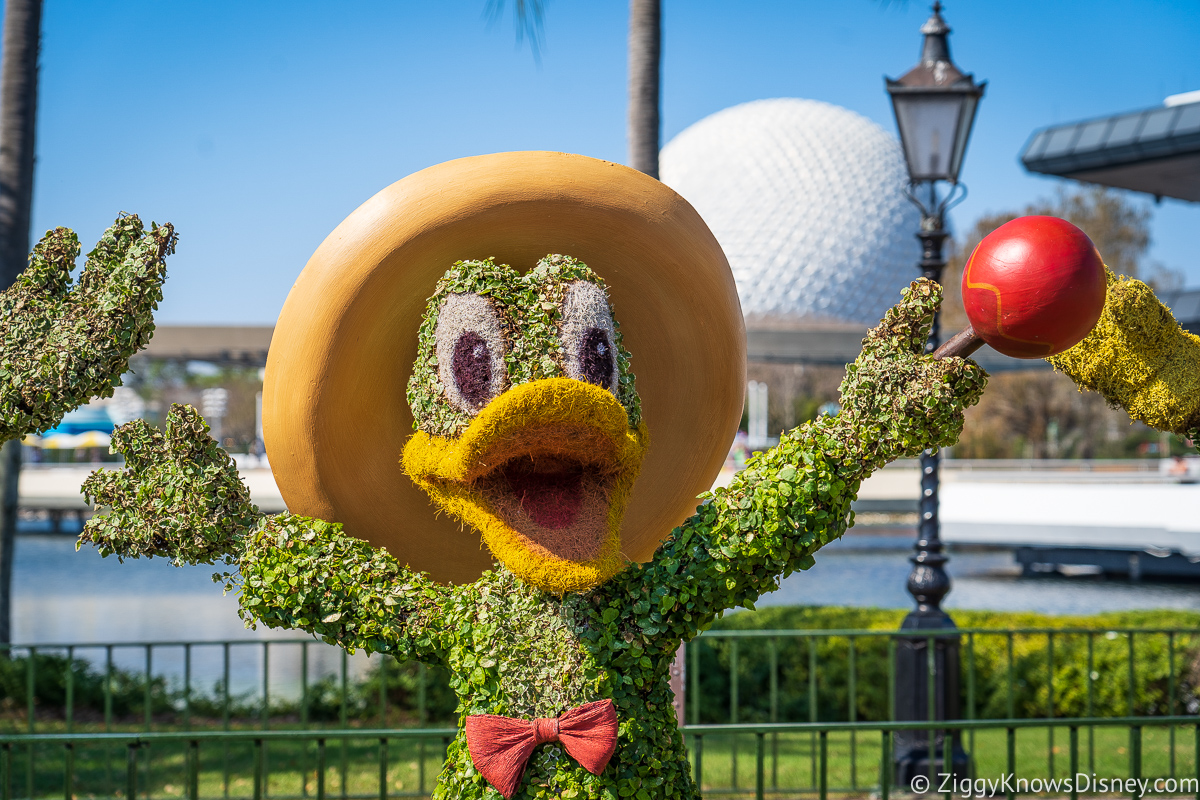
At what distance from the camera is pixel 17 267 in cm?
764

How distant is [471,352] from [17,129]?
6417 millimetres

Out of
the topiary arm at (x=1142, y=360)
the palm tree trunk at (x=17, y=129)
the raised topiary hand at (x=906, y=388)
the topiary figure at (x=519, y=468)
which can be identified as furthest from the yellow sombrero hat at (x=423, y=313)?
the palm tree trunk at (x=17, y=129)

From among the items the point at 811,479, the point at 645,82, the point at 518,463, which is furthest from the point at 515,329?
the point at 645,82

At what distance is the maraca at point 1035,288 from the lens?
261 centimetres

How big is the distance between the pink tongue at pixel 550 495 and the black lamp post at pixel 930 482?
388 cm

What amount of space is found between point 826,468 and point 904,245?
111 feet

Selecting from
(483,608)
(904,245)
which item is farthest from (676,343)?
(904,245)

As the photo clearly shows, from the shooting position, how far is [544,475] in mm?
3033

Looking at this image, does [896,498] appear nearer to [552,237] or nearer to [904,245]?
[904,245]

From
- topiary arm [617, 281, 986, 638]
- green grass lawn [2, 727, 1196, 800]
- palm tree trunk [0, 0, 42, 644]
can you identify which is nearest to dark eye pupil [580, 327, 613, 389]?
topiary arm [617, 281, 986, 638]

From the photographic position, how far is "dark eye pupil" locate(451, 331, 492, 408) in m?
3.00

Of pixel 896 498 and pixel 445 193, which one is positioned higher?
pixel 445 193

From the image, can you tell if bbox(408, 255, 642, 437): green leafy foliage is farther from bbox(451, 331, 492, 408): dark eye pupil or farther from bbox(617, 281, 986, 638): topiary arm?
bbox(617, 281, 986, 638): topiary arm

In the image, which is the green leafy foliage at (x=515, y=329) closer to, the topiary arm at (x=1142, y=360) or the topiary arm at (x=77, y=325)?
the topiary arm at (x=77, y=325)
